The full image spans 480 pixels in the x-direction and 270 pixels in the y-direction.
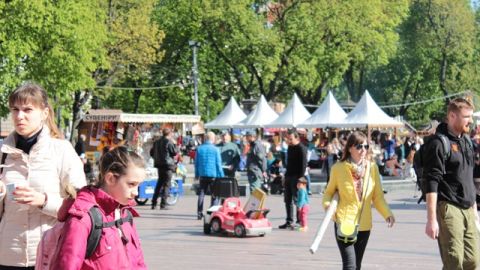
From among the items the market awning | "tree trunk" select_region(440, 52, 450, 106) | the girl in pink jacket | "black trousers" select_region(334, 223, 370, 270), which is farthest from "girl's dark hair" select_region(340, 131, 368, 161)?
"tree trunk" select_region(440, 52, 450, 106)

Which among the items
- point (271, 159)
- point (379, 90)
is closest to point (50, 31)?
point (271, 159)

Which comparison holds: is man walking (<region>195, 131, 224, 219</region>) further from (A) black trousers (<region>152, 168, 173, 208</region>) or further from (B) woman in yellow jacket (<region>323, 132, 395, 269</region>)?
(B) woman in yellow jacket (<region>323, 132, 395, 269</region>)

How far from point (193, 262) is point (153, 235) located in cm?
342

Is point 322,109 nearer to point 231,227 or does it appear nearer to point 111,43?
point 111,43

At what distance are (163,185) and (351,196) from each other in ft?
38.9

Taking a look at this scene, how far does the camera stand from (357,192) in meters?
8.49

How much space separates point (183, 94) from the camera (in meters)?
58.7

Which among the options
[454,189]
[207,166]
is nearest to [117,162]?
[454,189]

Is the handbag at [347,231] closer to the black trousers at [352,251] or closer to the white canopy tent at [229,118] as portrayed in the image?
the black trousers at [352,251]

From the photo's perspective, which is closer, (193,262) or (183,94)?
(193,262)

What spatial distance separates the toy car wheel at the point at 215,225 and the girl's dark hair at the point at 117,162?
→ 1097 centimetres

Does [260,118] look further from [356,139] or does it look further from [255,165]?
[356,139]

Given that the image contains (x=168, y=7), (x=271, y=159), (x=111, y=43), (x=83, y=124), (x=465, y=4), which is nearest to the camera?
(x=271, y=159)

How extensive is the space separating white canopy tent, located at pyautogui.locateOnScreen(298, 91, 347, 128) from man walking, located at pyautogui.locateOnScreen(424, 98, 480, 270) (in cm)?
2786
